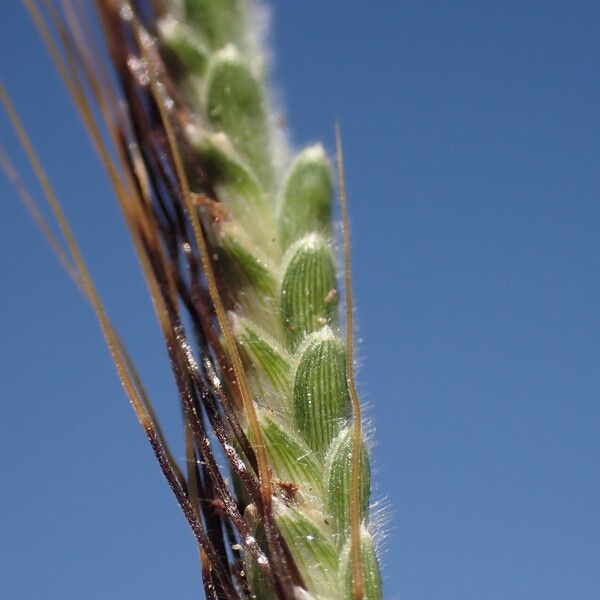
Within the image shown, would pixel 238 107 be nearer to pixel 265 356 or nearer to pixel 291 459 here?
pixel 265 356

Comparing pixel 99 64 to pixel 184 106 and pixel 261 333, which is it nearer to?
pixel 184 106

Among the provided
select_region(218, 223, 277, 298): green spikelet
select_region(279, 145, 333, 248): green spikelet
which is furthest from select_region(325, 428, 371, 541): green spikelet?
select_region(279, 145, 333, 248): green spikelet

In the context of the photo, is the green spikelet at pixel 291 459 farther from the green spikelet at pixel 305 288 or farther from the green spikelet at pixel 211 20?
the green spikelet at pixel 211 20

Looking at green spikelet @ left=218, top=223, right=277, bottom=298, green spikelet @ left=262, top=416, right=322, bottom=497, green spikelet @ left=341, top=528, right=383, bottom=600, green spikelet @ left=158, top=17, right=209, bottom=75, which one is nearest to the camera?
green spikelet @ left=341, top=528, right=383, bottom=600

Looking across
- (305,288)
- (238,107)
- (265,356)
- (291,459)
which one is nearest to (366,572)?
(291,459)

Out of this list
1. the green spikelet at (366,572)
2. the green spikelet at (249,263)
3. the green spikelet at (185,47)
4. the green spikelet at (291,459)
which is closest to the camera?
the green spikelet at (366,572)

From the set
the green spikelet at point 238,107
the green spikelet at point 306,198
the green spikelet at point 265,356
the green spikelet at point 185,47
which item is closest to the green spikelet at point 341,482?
the green spikelet at point 265,356

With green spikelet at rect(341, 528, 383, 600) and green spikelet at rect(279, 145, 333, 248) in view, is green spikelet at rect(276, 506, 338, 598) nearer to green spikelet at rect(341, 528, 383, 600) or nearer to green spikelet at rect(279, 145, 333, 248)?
green spikelet at rect(341, 528, 383, 600)
